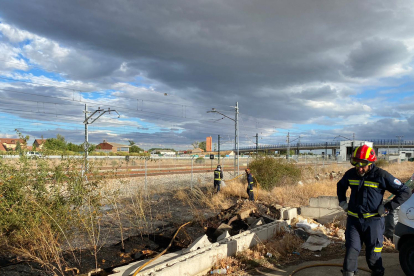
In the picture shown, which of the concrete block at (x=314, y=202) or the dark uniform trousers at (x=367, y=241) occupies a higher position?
the dark uniform trousers at (x=367, y=241)

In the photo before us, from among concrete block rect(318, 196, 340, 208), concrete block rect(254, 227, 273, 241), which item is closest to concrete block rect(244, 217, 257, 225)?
concrete block rect(254, 227, 273, 241)

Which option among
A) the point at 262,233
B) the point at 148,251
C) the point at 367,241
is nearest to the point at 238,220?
the point at 262,233

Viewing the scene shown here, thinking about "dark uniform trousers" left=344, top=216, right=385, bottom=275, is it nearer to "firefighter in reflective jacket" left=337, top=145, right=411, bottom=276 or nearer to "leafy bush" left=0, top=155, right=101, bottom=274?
"firefighter in reflective jacket" left=337, top=145, right=411, bottom=276

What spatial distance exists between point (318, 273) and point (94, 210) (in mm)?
4107

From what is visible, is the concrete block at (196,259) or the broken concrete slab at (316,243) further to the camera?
the broken concrete slab at (316,243)

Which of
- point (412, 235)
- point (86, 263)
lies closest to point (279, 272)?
point (412, 235)

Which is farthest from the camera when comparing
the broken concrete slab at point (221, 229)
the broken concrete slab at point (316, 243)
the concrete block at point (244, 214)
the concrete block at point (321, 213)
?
the concrete block at point (321, 213)

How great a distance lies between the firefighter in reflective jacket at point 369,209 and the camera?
13.1ft

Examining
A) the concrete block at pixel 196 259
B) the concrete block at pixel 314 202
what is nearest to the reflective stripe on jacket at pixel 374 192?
the concrete block at pixel 196 259

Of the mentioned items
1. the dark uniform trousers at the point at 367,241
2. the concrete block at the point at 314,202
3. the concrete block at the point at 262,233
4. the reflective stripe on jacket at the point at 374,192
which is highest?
the reflective stripe on jacket at the point at 374,192

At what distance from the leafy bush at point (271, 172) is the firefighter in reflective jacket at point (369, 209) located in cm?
1211

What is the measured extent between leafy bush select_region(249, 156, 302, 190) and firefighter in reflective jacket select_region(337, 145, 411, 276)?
12.1 meters

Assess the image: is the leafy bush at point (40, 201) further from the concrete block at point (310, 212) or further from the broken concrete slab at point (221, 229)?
the concrete block at point (310, 212)

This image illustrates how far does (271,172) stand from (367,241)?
12.5 m
